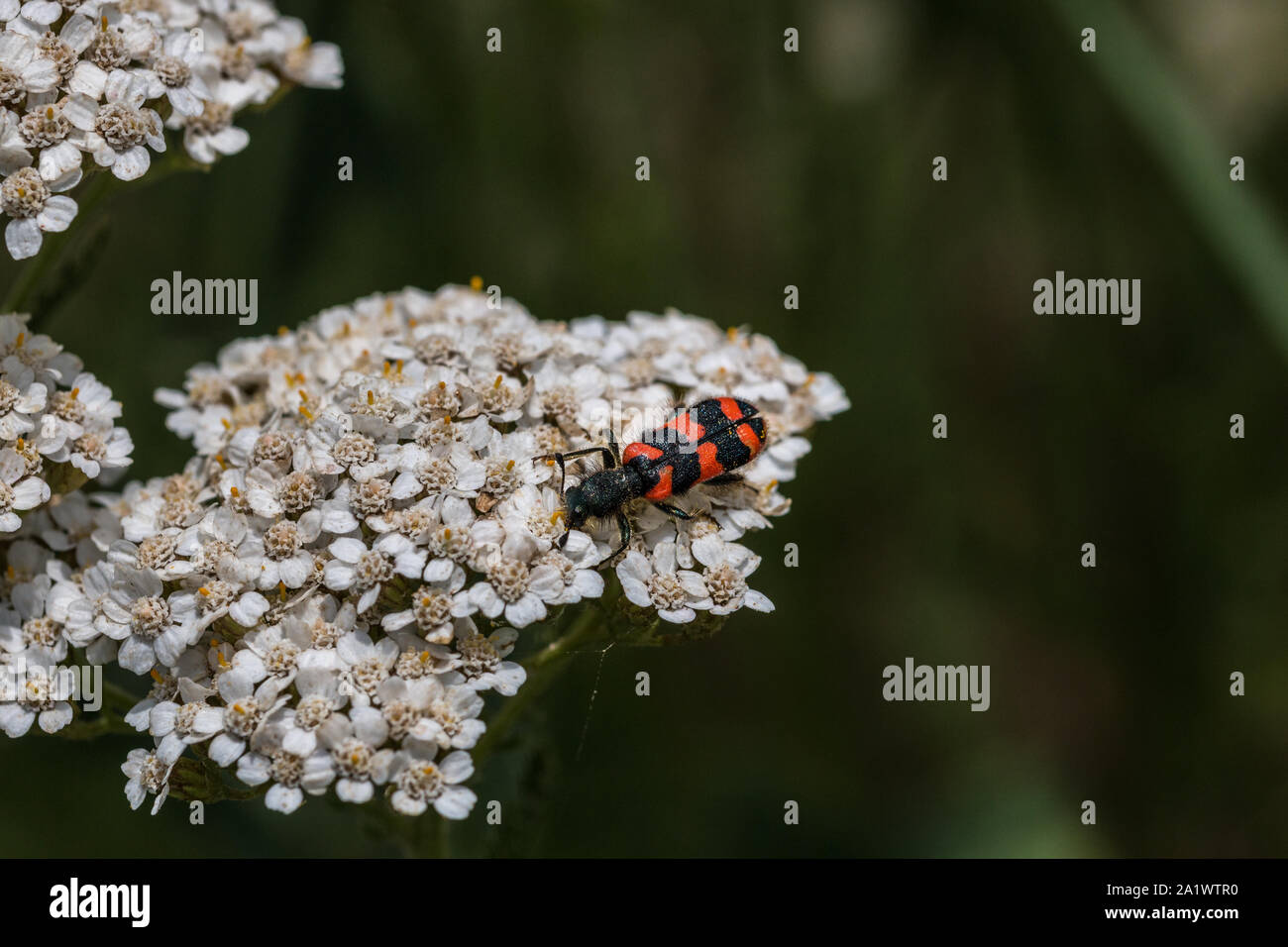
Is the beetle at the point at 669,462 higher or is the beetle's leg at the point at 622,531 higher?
the beetle at the point at 669,462

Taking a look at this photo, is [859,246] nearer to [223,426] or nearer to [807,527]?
[807,527]

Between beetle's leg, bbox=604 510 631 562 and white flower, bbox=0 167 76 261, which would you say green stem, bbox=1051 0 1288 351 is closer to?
beetle's leg, bbox=604 510 631 562

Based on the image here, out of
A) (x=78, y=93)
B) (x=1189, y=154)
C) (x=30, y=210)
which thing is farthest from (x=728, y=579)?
(x=1189, y=154)

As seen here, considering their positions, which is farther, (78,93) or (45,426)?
(45,426)

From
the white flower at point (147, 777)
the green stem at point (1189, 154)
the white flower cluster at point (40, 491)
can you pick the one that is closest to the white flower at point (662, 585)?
the white flower at point (147, 777)

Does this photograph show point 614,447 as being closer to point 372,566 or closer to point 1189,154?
point 372,566

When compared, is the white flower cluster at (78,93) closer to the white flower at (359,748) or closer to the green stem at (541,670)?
the white flower at (359,748)
